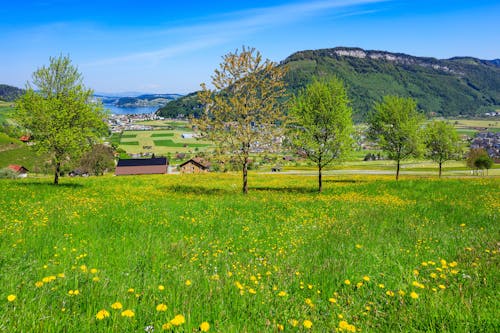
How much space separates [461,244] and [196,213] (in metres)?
9.84

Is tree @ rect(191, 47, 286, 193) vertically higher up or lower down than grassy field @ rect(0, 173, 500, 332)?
higher up

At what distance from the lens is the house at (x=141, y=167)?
136750 millimetres

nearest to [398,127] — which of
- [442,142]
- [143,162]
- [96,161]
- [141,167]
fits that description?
[442,142]

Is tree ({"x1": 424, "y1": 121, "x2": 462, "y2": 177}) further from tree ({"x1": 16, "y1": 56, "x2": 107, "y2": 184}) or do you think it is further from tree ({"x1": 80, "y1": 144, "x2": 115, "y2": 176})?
tree ({"x1": 80, "y1": 144, "x2": 115, "y2": 176})

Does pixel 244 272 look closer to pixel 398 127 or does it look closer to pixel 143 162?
pixel 398 127

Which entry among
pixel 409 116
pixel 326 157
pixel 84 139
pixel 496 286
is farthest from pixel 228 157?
pixel 409 116

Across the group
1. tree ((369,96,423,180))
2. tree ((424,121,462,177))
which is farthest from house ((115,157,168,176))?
tree ((369,96,423,180))

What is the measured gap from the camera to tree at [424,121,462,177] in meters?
63.8

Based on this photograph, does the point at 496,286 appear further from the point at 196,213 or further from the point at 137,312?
the point at 196,213

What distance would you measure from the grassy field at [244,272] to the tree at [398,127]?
3567 centimetres

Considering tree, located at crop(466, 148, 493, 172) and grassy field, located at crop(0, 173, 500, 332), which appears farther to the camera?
tree, located at crop(466, 148, 493, 172)

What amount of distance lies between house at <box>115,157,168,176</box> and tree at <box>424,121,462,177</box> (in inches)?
4285

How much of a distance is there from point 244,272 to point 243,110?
18959mm

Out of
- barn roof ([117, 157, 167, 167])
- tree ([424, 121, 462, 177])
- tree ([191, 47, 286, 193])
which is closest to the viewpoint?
tree ([191, 47, 286, 193])
